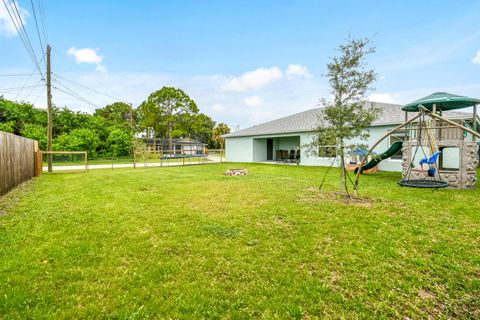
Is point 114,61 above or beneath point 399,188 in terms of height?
above

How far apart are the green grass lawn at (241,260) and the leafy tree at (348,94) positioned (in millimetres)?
1917

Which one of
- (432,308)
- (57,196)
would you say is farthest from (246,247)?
(57,196)

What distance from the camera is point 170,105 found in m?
34.2

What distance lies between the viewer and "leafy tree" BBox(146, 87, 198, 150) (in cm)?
3344

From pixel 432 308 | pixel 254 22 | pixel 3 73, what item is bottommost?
pixel 432 308

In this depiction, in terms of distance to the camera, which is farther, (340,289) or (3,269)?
(3,269)

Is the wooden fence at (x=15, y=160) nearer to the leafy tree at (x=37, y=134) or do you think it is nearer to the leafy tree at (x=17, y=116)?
the leafy tree at (x=37, y=134)

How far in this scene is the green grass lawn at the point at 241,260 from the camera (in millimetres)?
2242

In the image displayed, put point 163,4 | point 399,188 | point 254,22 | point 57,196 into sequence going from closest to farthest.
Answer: point 57,196
point 399,188
point 163,4
point 254,22

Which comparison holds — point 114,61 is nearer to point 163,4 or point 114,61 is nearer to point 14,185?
point 163,4

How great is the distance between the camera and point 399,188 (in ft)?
25.3

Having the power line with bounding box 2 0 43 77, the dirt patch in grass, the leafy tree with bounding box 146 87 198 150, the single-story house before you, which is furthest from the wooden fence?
the leafy tree with bounding box 146 87 198 150

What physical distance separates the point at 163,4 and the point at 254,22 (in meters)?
4.66

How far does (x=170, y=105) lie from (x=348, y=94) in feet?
102
